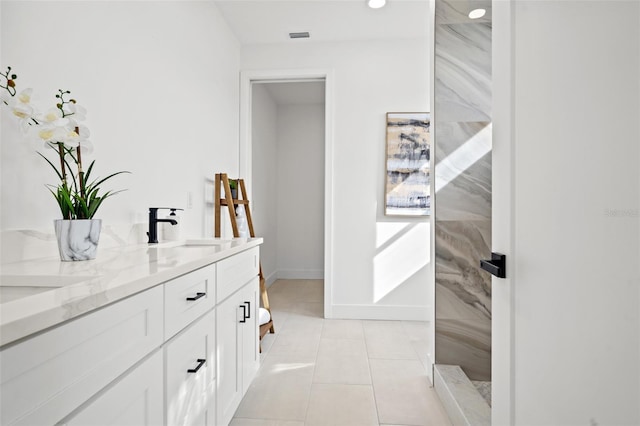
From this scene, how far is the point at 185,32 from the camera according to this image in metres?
2.15

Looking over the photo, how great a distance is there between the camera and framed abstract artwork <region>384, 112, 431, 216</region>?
3145mm

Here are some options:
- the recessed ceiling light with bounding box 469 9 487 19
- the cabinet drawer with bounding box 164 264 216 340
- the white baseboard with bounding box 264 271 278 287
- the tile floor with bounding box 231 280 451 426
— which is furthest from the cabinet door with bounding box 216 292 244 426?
the white baseboard with bounding box 264 271 278 287

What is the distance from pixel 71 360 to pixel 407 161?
9.66ft

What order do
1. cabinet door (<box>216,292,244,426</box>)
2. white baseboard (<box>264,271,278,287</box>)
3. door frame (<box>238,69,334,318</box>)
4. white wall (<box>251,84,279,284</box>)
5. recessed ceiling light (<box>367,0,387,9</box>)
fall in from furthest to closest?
white baseboard (<box>264,271,278,287</box>), white wall (<box>251,84,279,284</box>), door frame (<box>238,69,334,318</box>), recessed ceiling light (<box>367,0,387,9</box>), cabinet door (<box>216,292,244,426</box>)

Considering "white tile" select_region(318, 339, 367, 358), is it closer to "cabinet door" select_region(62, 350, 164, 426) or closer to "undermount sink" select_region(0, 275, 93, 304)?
"cabinet door" select_region(62, 350, 164, 426)

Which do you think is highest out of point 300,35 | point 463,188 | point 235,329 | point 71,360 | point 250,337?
point 300,35

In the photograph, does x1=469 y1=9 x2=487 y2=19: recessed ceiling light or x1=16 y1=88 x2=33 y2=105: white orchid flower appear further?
x1=469 y1=9 x2=487 y2=19: recessed ceiling light

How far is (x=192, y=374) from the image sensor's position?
1081mm

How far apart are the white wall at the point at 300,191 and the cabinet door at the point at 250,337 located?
324cm

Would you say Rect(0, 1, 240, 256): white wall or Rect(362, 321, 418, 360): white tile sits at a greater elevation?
Rect(0, 1, 240, 256): white wall

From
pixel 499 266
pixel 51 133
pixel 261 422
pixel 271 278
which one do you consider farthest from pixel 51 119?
pixel 271 278

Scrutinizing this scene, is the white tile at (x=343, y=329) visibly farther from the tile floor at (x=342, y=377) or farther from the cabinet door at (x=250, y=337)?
the cabinet door at (x=250, y=337)

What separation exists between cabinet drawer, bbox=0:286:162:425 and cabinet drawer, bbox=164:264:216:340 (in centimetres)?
10

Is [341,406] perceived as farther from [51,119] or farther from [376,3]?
[376,3]
